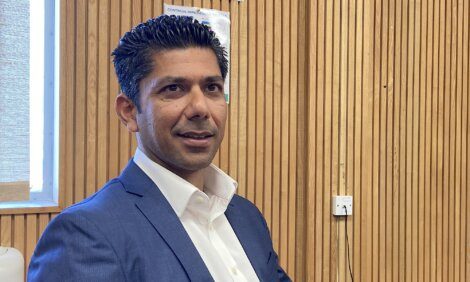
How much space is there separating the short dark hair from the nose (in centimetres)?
12

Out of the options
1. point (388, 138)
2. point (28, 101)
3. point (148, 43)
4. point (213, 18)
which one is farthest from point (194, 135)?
point (388, 138)

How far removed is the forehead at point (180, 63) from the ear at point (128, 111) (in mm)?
126

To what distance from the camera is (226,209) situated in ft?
5.14

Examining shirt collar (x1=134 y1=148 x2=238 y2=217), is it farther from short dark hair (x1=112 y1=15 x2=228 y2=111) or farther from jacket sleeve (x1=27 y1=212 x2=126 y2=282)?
jacket sleeve (x1=27 y1=212 x2=126 y2=282)

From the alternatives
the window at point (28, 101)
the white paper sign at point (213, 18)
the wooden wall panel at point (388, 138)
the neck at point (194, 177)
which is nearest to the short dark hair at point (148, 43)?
the neck at point (194, 177)

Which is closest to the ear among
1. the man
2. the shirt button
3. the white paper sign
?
the man

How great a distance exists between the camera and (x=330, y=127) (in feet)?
8.34

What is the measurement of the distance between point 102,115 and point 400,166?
1607 millimetres

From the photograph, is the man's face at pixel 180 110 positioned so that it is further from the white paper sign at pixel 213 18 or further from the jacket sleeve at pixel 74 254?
the white paper sign at pixel 213 18

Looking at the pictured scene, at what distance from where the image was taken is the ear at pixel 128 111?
4.48 ft

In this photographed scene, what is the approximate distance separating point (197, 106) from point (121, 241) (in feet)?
1.24

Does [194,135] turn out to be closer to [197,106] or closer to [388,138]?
[197,106]

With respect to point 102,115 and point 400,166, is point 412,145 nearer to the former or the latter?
point 400,166

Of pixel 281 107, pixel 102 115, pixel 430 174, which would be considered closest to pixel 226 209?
pixel 102 115
